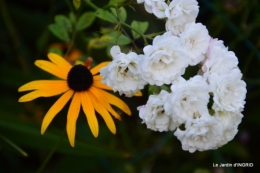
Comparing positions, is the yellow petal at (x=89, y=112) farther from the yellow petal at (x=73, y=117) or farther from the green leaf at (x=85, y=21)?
the green leaf at (x=85, y=21)

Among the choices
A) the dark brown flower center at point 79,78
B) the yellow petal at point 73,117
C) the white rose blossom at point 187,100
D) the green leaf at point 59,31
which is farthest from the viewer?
the green leaf at point 59,31

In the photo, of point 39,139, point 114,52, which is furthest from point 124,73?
point 39,139

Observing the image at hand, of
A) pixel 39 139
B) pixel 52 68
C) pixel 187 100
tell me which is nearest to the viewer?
pixel 187 100

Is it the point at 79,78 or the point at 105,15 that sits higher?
the point at 105,15

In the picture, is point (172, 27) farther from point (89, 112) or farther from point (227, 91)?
point (89, 112)

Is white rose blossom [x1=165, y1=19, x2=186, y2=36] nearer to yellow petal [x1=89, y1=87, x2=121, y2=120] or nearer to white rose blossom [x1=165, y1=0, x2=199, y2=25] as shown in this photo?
white rose blossom [x1=165, y1=0, x2=199, y2=25]

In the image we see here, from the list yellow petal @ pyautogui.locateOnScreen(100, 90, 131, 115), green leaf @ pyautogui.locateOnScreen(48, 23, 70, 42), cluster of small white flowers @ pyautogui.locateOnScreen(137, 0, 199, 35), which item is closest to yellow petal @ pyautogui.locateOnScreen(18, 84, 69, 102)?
yellow petal @ pyautogui.locateOnScreen(100, 90, 131, 115)

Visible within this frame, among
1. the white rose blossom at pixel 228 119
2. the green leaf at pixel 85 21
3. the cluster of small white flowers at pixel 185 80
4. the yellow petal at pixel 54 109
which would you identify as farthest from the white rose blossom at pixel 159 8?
the green leaf at pixel 85 21

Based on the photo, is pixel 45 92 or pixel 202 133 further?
pixel 45 92
